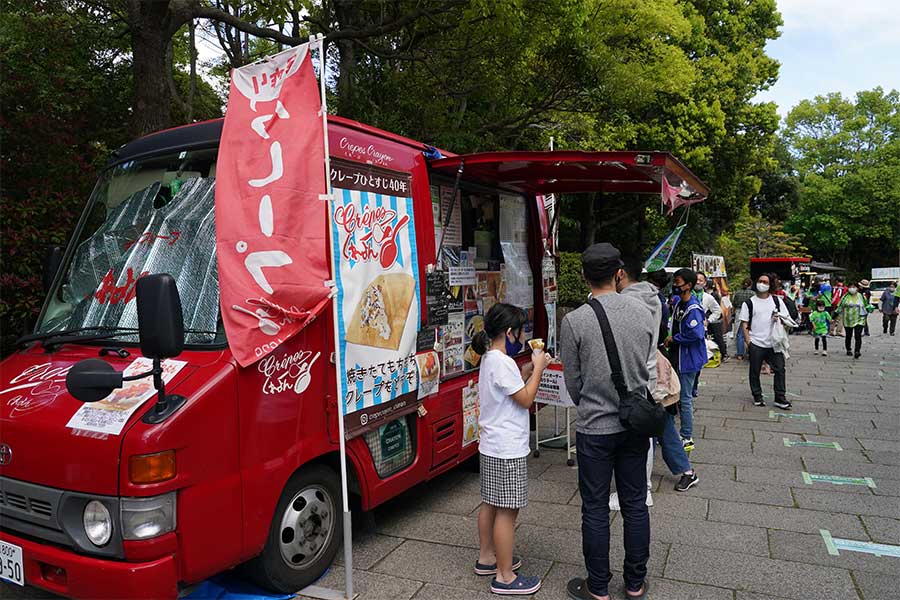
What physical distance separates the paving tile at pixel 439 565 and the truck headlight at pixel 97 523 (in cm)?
A: 170

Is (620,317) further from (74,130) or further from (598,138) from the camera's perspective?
(598,138)

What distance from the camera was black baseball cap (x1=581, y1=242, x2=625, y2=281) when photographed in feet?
11.5

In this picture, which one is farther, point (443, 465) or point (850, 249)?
point (850, 249)

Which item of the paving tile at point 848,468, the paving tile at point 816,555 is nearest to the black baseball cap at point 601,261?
the paving tile at point 816,555

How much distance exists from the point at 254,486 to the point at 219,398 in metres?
0.53

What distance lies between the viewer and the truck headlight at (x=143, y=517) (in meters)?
2.78

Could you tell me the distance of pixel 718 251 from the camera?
31391 millimetres

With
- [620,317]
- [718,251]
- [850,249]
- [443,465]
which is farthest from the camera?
[850,249]

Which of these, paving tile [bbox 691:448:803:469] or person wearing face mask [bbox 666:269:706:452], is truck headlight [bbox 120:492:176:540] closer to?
person wearing face mask [bbox 666:269:706:452]

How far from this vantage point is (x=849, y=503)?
511cm

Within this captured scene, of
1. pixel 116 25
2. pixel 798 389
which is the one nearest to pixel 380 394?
pixel 798 389

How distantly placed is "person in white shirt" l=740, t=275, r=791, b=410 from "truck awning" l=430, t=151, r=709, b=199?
9.76ft

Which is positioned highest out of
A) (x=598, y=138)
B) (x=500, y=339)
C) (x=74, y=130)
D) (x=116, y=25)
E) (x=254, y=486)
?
(x=116, y=25)

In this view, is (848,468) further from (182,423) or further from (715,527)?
(182,423)
